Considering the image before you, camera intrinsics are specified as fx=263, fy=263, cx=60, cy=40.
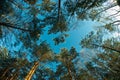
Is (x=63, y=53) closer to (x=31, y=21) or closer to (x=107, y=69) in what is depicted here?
(x=107, y=69)

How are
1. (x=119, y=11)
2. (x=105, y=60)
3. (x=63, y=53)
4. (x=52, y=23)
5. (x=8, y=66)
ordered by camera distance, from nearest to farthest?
(x=119, y=11), (x=52, y=23), (x=8, y=66), (x=105, y=60), (x=63, y=53)

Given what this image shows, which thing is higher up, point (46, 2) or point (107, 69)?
point (46, 2)

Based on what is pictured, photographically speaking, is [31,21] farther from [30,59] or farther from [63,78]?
[63,78]

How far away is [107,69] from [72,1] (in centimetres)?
857

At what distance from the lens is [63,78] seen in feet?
71.6

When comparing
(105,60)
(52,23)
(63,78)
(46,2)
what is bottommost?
(63,78)

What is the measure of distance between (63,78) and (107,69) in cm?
406

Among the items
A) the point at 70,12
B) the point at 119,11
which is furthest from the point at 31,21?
the point at 119,11

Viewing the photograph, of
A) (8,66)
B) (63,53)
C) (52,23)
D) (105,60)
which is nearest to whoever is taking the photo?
(52,23)

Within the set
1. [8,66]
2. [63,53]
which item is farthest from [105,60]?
[8,66]

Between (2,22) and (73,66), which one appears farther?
(73,66)

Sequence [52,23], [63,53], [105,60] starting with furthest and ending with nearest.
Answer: [63,53] < [105,60] < [52,23]

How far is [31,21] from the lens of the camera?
14.2m

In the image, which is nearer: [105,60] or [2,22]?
[2,22]
